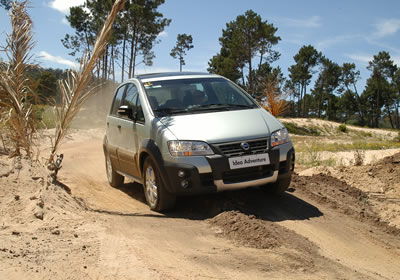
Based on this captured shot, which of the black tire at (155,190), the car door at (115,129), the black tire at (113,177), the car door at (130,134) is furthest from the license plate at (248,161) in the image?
the black tire at (113,177)

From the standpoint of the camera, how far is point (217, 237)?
5.50 meters

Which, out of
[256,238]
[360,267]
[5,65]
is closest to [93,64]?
[5,65]

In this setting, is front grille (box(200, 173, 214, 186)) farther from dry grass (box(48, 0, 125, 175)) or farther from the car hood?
dry grass (box(48, 0, 125, 175))

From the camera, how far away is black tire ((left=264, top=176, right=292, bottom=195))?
7.03 metres

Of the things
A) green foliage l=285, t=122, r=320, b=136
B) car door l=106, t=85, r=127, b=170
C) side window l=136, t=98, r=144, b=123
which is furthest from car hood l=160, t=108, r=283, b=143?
green foliage l=285, t=122, r=320, b=136

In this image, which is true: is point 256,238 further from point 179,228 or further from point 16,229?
point 16,229

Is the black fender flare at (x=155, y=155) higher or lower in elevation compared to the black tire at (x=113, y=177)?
higher

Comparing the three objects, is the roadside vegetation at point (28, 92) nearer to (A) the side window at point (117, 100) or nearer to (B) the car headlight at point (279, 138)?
(A) the side window at point (117, 100)

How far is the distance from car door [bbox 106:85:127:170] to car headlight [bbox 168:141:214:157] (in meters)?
2.26

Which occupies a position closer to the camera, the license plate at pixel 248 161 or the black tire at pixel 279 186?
the license plate at pixel 248 161

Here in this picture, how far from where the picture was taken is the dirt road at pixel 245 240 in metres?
4.39

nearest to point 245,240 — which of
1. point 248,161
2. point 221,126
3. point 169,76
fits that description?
point 248,161

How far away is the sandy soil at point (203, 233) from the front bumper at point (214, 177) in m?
0.38

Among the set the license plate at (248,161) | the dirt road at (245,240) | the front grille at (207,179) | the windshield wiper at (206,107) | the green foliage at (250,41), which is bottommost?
the dirt road at (245,240)
